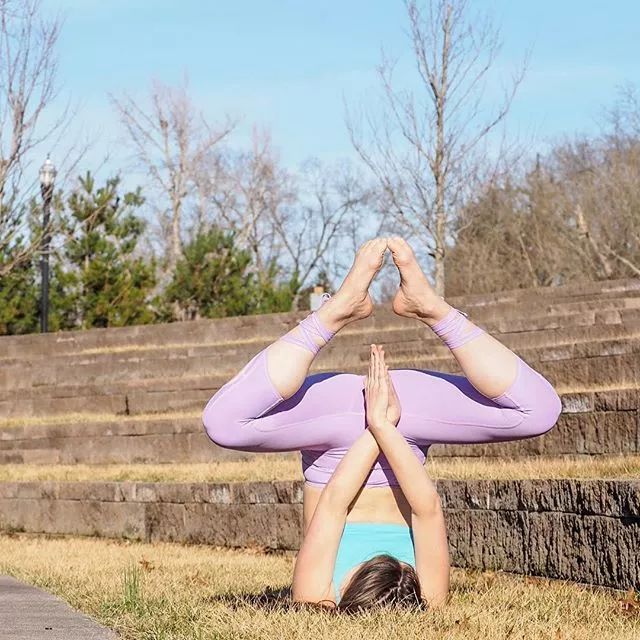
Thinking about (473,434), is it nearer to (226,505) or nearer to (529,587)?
(529,587)

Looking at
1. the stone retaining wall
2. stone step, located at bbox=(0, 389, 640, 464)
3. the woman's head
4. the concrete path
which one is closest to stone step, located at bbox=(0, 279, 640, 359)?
stone step, located at bbox=(0, 389, 640, 464)

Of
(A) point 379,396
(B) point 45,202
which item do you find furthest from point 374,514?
(B) point 45,202

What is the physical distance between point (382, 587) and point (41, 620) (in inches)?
49.3

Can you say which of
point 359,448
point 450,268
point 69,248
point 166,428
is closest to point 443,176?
point 69,248

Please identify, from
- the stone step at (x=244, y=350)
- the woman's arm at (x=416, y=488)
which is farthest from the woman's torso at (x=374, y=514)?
the stone step at (x=244, y=350)

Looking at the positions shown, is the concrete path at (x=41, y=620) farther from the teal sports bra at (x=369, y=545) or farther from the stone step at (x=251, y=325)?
the stone step at (x=251, y=325)

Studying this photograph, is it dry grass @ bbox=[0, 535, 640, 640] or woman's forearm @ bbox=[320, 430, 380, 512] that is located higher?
woman's forearm @ bbox=[320, 430, 380, 512]

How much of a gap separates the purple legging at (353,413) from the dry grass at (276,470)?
2229mm

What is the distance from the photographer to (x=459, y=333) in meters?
4.79

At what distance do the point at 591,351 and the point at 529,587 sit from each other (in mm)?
5373

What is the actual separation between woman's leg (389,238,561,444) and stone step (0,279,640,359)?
38.3ft

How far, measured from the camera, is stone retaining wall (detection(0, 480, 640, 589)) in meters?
6.39

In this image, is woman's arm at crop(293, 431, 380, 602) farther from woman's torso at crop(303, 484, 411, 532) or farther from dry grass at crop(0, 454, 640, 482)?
dry grass at crop(0, 454, 640, 482)

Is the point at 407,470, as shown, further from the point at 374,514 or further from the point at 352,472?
the point at 374,514
